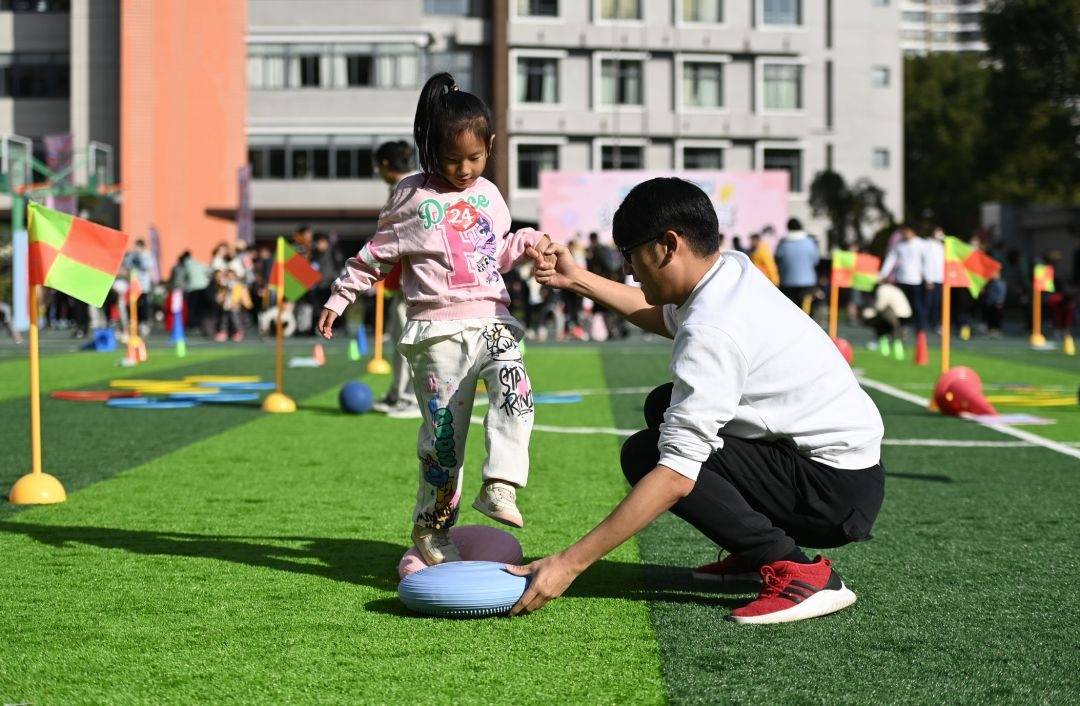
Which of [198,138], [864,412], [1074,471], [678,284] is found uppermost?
[198,138]

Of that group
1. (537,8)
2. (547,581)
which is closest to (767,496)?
(547,581)

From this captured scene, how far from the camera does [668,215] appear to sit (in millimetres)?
3949

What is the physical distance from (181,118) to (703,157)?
2110cm

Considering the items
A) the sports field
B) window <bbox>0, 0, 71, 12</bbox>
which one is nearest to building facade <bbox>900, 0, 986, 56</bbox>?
window <bbox>0, 0, 71, 12</bbox>

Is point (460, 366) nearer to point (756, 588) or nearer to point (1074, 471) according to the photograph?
point (756, 588)

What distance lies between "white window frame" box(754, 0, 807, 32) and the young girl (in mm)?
55785

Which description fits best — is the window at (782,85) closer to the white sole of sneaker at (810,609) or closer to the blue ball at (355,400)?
the blue ball at (355,400)

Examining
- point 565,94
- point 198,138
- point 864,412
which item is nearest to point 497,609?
point 864,412

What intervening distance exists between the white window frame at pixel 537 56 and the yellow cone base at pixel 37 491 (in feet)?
165

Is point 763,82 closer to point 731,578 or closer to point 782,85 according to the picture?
point 782,85

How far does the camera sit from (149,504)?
668 centimetres

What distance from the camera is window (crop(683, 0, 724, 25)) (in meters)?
57.8

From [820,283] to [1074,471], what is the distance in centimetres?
2903

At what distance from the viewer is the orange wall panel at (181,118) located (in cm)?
4744
